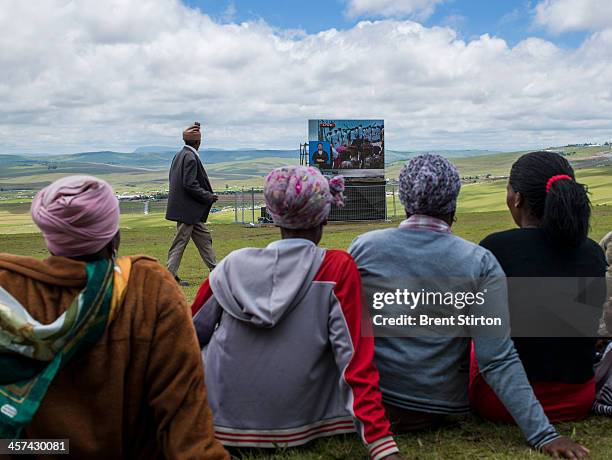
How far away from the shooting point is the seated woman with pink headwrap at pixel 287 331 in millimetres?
2879

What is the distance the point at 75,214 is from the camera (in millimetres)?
2119

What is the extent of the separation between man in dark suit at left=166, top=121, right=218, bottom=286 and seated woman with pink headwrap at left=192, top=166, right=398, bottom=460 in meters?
6.38

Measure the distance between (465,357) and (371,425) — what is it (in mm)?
810

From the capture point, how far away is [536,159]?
3457mm

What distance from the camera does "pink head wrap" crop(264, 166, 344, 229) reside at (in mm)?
2887

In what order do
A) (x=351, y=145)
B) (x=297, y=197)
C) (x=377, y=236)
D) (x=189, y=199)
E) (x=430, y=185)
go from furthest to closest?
(x=351, y=145), (x=189, y=199), (x=377, y=236), (x=430, y=185), (x=297, y=197)

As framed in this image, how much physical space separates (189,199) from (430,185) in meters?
6.60

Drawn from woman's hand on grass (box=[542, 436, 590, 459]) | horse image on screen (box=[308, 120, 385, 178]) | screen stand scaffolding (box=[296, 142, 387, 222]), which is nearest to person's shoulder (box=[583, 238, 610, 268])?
woman's hand on grass (box=[542, 436, 590, 459])

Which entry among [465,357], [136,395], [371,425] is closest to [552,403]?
[465,357]

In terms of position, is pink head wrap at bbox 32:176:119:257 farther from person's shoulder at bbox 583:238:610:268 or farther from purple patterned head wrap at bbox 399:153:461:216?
person's shoulder at bbox 583:238:610:268

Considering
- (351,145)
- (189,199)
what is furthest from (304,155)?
(189,199)

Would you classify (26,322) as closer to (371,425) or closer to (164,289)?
(164,289)

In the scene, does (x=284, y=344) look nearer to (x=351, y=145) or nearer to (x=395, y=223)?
(x=395, y=223)

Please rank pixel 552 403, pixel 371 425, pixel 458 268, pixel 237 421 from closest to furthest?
1. pixel 371 425
2. pixel 237 421
3. pixel 458 268
4. pixel 552 403
